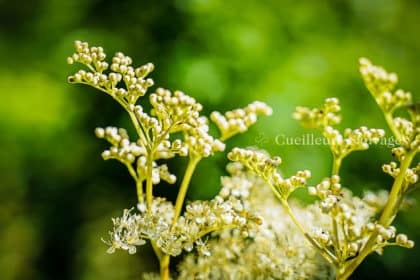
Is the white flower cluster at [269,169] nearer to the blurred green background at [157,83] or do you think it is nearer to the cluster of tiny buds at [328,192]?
the cluster of tiny buds at [328,192]

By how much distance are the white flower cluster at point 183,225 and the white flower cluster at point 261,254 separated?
0.05 metres

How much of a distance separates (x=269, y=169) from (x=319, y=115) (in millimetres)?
92

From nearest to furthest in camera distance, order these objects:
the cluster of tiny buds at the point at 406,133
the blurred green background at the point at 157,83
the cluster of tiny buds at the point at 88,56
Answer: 1. the cluster of tiny buds at the point at 406,133
2. the cluster of tiny buds at the point at 88,56
3. the blurred green background at the point at 157,83

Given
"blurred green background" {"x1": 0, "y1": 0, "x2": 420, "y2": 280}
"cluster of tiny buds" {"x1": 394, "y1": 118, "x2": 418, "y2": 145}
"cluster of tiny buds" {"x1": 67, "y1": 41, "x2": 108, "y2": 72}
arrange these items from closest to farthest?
"cluster of tiny buds" {"x1": 394, "y1": 118, "x2": 418, "y2": 145} < "cluster of tiny buds" {"x1": 67, "y1": 41, "x2": 108, "y2": 72} < "blurred green background" {"x1": 0, "y1": 0, "x2": 420, "y2": 280}

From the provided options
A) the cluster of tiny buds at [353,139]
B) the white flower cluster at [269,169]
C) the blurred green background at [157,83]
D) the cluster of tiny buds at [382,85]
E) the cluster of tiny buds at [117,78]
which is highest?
the blurred green background at [157,83]

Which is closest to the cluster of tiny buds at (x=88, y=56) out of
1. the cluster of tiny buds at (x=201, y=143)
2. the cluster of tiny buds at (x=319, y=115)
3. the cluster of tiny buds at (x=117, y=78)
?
the cluster of tiny buds at (x=117, y=78)

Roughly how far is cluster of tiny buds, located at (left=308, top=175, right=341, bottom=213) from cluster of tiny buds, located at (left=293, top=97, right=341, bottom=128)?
0.24 feet

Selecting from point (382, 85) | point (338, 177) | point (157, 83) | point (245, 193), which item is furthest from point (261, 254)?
point (157, 83)

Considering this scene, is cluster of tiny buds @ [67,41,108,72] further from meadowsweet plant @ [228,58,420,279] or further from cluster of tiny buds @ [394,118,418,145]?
cluster of tiny buds @ [394,118,418,145]

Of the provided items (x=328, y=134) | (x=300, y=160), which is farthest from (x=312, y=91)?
(x=328, y=134)

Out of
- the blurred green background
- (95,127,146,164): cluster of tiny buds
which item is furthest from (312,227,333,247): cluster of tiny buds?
the blurred green background

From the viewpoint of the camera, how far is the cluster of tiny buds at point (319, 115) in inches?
22.9

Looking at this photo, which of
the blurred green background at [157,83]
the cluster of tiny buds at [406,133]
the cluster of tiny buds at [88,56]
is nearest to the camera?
the cluster of tiny buds at [406,133]

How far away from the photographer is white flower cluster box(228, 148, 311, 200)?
0.59 m
